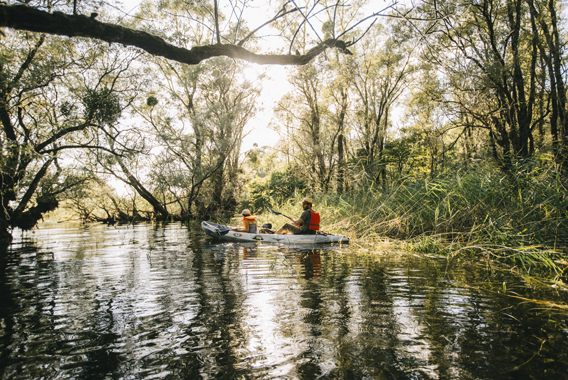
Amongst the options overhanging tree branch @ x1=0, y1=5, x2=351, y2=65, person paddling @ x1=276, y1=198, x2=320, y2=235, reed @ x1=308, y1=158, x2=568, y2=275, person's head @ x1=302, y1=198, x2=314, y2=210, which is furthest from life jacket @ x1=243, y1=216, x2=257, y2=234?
overhanging tree branch @ x1=0, y1=5, x2=351, y2=65

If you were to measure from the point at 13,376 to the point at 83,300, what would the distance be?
1914 mm

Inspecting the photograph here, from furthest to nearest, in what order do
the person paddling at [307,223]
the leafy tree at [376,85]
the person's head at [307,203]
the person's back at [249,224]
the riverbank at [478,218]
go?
the leafy tree at [376,85] < the person's back at [249,224] < the person's head at [307,203] < the person paddling at [307,223] < the riverbank at [478,218]

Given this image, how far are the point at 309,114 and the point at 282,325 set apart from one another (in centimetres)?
1632

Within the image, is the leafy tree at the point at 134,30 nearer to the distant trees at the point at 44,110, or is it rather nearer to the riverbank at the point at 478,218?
the riverbank at the point at 478,218

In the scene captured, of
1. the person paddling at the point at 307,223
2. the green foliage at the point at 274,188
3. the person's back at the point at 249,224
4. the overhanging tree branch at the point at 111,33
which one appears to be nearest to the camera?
the overhanging tree branch at the point at 111,33

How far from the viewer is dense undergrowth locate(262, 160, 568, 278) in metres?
5.12

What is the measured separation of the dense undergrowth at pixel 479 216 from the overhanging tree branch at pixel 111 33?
3.96 meters

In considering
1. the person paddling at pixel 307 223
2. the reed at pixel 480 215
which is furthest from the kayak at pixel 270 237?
the reed at pixel 480 215

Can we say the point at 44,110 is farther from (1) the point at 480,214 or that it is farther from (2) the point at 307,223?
(1) the point at 480,214

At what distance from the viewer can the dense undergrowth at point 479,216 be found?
5117 millimetres

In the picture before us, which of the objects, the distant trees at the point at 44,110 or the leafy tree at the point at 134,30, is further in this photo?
the distant trees at the point at 44,110

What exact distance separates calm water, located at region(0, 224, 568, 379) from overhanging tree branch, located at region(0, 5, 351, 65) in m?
3.27

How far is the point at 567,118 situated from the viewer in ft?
26.8

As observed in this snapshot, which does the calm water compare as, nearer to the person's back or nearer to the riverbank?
the riverbank
